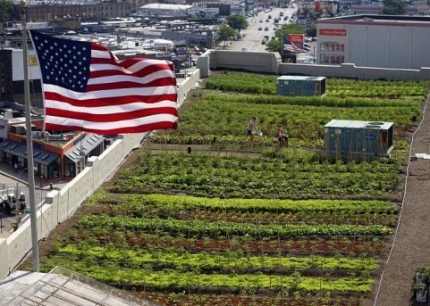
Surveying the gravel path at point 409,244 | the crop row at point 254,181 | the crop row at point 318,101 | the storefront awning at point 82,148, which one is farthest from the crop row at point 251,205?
the storefront awning at point 82,148

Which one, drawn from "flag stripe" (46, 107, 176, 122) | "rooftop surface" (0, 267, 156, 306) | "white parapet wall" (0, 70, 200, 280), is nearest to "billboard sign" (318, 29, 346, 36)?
"white parapet wall" (0, 70, 200, 280)

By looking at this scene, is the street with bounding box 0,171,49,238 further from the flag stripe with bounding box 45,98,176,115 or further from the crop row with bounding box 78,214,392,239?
the flag stripe with bounding box 45,98,176,115

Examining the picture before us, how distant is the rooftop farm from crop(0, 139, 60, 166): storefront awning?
3471 centimetres

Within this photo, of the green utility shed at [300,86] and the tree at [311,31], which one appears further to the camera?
the tree at [311,31]

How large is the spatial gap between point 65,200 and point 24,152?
53446 mm

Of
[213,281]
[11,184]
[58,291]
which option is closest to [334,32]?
[11,184]

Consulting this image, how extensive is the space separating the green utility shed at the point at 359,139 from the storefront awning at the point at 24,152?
40.8m

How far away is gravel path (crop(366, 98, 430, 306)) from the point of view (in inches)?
929

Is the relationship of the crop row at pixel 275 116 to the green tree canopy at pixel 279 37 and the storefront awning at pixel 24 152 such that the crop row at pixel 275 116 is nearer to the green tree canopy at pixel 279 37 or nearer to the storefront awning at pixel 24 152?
the storefront awning at pixel 24 152

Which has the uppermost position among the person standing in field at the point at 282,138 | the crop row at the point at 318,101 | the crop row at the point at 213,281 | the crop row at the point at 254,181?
the crop row at the point at 318,101

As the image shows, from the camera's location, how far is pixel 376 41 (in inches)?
2477

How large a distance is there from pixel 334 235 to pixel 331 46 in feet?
135

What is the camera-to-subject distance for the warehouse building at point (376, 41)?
59562mm

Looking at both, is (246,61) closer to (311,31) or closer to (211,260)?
(211,260)
